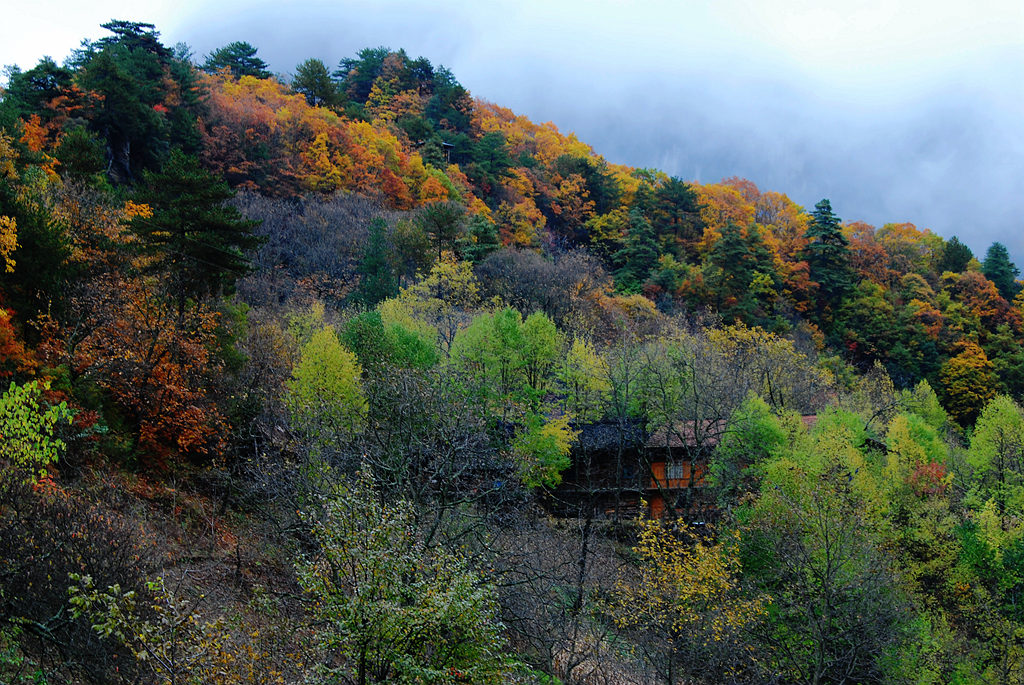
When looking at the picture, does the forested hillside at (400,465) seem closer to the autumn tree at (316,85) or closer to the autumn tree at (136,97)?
the autumn tree at (136,97)

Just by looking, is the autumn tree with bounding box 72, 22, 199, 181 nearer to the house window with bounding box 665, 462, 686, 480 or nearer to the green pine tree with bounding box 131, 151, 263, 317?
the green pine tree with bounding box 131, 151, 263, 317

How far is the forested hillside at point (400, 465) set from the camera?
11.3 metres

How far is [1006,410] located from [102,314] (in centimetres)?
3666

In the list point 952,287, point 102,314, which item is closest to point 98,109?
point 102,314

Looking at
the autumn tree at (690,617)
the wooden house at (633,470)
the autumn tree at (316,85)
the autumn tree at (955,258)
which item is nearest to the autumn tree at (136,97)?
the autumn tree at (316,85)

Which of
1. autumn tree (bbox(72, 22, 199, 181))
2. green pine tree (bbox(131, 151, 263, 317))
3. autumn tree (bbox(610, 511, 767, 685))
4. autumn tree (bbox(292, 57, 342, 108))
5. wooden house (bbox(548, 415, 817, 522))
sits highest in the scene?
autumn tree (bbox(292, 57, 342, 108))

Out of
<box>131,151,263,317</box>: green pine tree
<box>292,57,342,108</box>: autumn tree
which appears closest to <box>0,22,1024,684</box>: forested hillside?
<box>131,151,263,317</box>: green pine tree

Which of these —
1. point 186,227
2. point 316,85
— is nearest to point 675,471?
point 186,227

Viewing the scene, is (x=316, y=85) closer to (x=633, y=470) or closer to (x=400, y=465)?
(x=633, y=470)

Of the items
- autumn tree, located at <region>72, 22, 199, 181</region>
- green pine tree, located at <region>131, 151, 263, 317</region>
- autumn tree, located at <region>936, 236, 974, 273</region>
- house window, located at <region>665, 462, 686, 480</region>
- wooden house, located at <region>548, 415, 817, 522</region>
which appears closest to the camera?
green pine tree, located at <region>131, 151, 263, 317</region>

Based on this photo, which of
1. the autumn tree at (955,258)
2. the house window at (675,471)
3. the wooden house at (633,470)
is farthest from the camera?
the autumn tree at (955,258)

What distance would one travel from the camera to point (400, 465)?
1688cm

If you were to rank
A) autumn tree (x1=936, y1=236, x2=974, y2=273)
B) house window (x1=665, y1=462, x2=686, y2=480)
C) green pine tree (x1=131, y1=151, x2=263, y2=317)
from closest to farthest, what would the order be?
green pine tree (x1=131, y1=151, x2=263, y2=317) < house window (x1=665, y1=462, x2=686, y2=480) < autumn tree (x1=936, y1=236, x2=974, y2=273)

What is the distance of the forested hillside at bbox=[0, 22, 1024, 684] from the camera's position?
1132 cm
